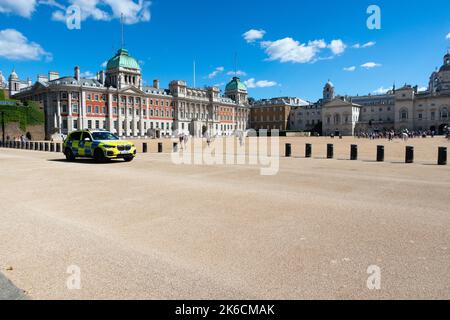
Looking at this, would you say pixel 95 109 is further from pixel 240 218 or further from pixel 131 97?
pixel 240 218

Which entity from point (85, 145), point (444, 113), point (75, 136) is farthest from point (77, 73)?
point (444, 113)

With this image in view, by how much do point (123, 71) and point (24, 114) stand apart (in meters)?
28.0

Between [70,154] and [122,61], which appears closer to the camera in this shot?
[70,154]

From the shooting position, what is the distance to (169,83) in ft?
323

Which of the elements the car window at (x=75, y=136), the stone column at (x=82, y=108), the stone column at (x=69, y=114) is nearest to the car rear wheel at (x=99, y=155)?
the car window at (x=75, y=136)

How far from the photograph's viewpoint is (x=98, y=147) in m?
17.7

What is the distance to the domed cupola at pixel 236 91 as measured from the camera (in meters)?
119

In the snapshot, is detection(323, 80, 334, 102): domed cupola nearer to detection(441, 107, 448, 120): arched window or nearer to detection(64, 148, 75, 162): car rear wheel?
detection(441, 107, 448, 120): arched window

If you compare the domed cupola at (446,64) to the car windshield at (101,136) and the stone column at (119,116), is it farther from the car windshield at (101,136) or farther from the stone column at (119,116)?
the car windshield at (101,136)

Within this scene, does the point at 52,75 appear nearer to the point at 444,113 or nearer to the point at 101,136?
the point at 101,136

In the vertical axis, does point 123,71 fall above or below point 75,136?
above

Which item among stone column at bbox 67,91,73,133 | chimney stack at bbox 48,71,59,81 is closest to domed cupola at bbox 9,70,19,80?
chimney stack at bbox 48,71,59,81
